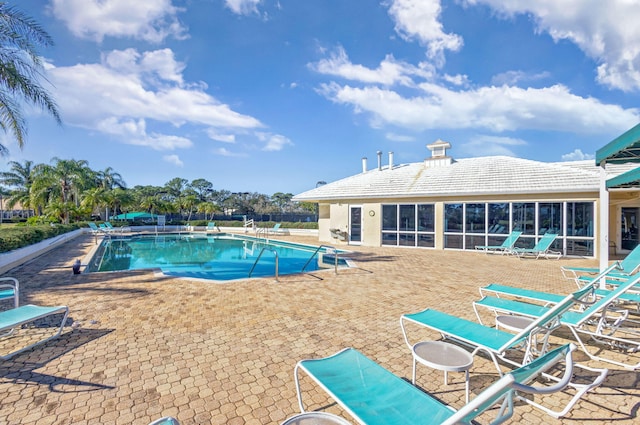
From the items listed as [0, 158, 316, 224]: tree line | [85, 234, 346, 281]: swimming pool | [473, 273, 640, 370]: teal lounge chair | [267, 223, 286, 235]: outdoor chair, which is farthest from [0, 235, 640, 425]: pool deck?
[267, 223, 286, 235]: outdoor chair

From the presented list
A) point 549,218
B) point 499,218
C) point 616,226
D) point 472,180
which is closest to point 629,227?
point 616,226

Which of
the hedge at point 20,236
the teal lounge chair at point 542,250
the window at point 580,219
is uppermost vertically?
the window at point 580,219

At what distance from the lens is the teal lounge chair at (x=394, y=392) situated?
1562 mm

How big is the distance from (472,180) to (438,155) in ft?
15.8

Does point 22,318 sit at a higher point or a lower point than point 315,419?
higher

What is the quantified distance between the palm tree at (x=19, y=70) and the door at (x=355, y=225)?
1478cm

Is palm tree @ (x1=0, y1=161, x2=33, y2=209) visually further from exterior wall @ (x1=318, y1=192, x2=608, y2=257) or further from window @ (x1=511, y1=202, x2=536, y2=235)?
window @ (x1=511, y1=202, x2=536, y2=235)

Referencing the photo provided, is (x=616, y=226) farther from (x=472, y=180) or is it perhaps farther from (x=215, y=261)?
(x=215, y=261)

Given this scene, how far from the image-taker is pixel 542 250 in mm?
13117

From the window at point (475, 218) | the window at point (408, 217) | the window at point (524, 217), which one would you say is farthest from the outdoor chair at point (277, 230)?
the window at point (524, 217)

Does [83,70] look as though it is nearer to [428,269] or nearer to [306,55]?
[306,55]

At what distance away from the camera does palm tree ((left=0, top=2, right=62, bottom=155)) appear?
9672mm

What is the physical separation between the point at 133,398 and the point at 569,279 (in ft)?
35.6

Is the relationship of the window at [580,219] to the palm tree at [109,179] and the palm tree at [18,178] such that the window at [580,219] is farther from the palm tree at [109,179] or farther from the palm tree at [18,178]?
the palm tree at [18,178]
